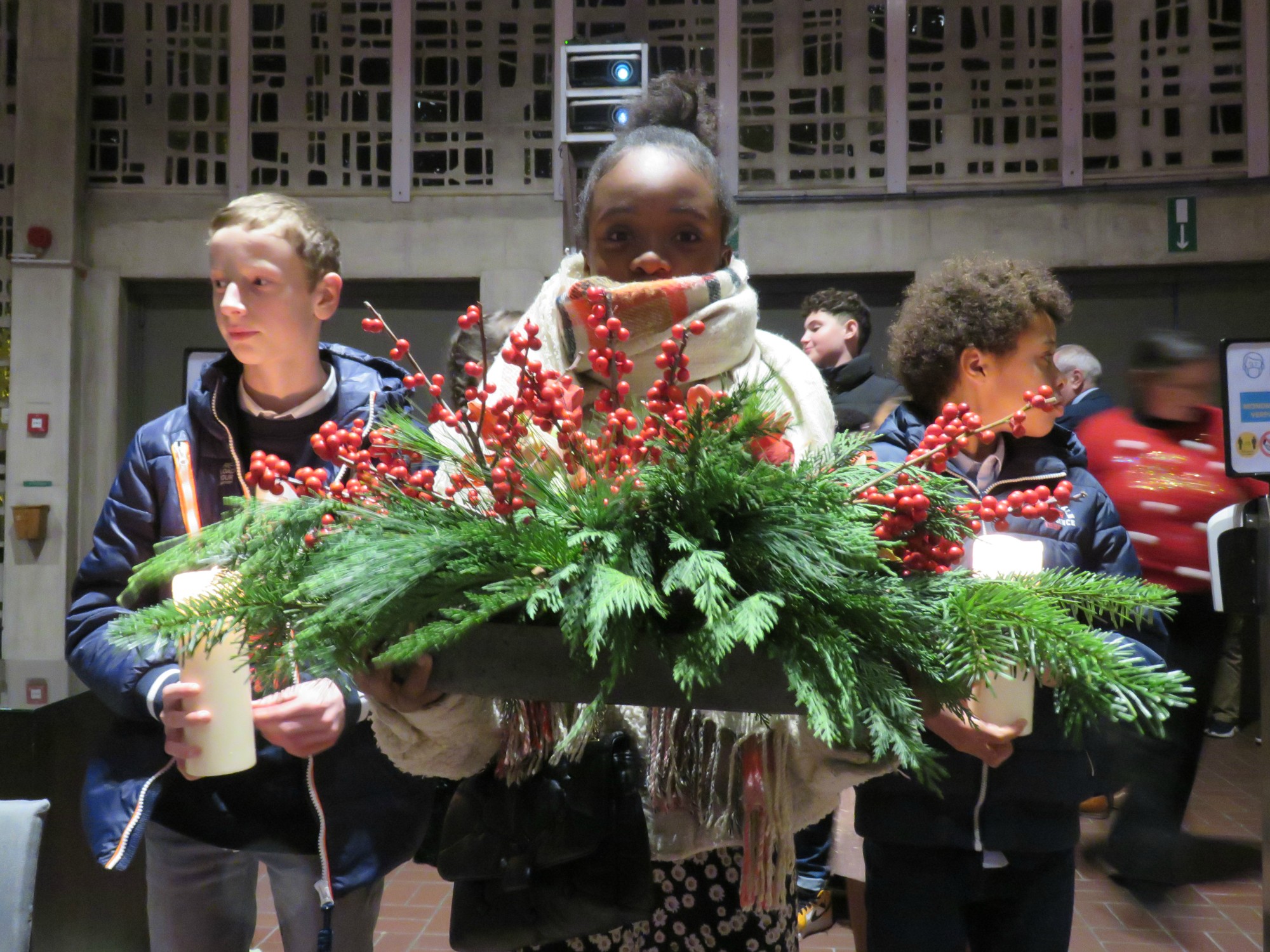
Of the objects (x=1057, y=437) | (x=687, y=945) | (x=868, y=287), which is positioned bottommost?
(x=687, y=945)

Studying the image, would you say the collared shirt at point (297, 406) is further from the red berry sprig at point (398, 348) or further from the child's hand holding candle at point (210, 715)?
the red berry sprig at point (398, 348)

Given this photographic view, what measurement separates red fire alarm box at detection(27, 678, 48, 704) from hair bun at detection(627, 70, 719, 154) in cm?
175

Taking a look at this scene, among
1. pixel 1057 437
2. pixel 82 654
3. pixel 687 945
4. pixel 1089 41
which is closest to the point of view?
pixel 687 945

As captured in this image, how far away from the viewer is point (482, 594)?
89cm

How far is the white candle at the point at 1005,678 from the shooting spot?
1189mm

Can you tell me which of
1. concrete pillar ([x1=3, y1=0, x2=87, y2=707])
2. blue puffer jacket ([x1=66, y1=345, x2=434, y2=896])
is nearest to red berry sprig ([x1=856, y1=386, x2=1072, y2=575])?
blue puffer jacket ([x1=66, y1=345, x2=434, y2=896])

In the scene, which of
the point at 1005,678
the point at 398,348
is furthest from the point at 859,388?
the point at 398,348

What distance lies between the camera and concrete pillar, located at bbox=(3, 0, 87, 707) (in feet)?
26.1

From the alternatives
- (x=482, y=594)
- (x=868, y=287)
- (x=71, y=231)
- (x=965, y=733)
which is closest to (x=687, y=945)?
(x=965, y=733)

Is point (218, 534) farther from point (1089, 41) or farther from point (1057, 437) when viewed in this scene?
point (1089, 41)

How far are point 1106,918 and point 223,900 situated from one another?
2912 mm

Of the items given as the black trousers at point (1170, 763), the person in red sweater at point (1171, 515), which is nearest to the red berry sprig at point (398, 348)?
the person in red sweater at point (1171, 515)

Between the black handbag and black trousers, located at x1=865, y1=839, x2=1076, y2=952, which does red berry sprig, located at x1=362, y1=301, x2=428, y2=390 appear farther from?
black trousers, located at x1=865, y1=839, x2=1076, y2=952

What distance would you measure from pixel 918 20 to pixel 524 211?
2.95 metres
